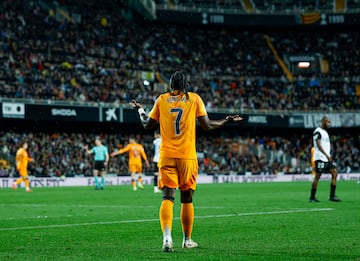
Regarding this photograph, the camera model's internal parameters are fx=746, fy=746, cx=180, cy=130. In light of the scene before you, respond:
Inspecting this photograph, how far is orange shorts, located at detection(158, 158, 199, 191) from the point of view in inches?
377

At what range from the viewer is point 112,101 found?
48938 mm

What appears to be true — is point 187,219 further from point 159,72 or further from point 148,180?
point 159,72

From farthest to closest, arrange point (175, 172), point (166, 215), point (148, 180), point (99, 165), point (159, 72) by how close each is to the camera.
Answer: point (159, 72)
point (148, 180)
point (99, 165)
point (175, 172)
point (166, 215)

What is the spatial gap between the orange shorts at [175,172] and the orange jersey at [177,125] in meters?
0.08

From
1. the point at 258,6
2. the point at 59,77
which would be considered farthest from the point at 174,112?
the point at 258,6

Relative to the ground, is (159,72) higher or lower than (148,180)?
higher

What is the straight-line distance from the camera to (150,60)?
55.5 metres

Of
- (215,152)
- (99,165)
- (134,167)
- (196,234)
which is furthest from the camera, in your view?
(215,152)

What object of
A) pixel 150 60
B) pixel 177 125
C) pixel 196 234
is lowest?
pixel 196 234

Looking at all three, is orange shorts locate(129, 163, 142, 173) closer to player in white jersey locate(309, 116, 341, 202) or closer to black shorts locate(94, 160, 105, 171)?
black shorts locate(94, 160, 105, 171)

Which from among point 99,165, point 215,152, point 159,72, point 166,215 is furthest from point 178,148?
point 159,72

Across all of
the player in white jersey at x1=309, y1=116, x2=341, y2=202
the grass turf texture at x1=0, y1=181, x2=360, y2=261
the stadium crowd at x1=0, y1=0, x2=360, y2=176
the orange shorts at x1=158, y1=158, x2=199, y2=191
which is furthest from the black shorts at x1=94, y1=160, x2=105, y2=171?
the orange shorts at x1=158, y1=158, x2=199, y2=191

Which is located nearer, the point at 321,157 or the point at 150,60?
the point at 321,157

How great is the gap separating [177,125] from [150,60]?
46167 mm
